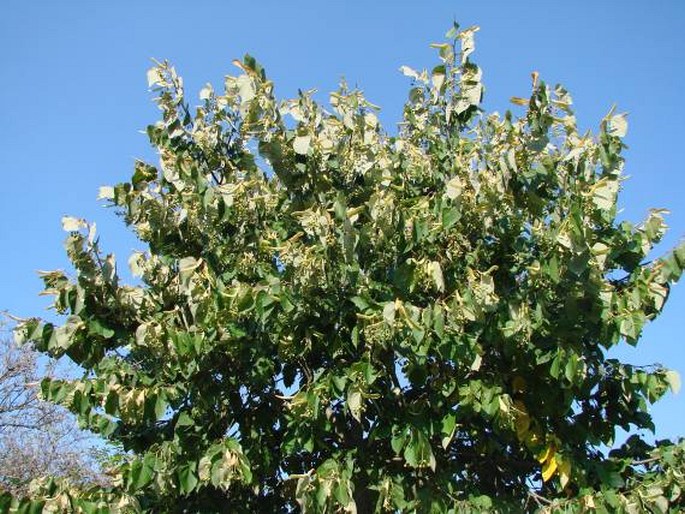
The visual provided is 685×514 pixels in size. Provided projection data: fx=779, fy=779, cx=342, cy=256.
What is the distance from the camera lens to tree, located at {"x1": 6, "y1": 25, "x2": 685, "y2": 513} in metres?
5.16

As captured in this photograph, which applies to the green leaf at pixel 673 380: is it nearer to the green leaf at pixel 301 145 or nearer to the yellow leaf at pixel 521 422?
the yellow leaf at pixel 521 422

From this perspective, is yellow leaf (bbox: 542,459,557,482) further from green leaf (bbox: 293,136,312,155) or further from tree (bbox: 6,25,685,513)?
green leaf (bbox: 293,136,312,155)

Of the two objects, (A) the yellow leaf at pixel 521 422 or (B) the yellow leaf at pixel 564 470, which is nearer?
(B) the yellow leaf at pixel 564 470

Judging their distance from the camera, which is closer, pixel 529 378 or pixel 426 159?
pixel 529 378

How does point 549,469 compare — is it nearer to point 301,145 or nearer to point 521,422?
point 521,422

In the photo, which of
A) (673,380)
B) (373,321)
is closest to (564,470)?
(673,380)

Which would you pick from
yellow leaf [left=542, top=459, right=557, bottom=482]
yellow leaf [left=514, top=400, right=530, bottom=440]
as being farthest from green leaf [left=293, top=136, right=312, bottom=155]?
yellow leaf [left=542, top=459, right=557, bottom=482]

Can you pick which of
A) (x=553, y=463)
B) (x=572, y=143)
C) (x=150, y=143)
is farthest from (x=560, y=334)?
(x=150, y=143)

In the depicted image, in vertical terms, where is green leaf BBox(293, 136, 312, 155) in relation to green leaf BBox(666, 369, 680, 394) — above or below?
above

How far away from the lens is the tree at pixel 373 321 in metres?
5.16

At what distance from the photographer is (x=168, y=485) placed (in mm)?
5445

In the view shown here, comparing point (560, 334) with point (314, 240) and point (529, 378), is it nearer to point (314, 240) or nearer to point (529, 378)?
point (529, 378)

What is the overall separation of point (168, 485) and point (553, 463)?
8.79 ft

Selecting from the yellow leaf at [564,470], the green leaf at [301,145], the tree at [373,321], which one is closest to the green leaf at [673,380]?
the tree at [373,321]
